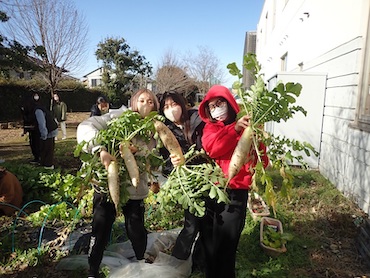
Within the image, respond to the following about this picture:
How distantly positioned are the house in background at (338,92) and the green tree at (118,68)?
19542 mm

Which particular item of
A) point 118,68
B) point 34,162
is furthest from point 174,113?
point 118,68

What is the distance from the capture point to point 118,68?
26.0 metres

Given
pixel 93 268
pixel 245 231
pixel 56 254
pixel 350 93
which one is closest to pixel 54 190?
pixel 56 254

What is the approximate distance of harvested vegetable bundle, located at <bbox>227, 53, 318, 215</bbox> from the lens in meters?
1.68

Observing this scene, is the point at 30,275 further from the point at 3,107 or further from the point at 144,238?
the point at 3,107

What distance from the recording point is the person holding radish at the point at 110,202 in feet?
6.99

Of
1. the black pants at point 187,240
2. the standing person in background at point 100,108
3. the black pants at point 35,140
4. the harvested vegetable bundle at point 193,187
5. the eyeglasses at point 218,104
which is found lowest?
the black pants at point 187,240

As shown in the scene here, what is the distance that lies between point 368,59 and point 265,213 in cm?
286

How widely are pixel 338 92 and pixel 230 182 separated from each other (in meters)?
4.54

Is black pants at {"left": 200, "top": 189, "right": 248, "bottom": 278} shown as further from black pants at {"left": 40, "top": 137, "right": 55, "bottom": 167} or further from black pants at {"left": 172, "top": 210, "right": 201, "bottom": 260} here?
black pants at {"left": 40, "top": 137, "right": 55, "bottom": 167}

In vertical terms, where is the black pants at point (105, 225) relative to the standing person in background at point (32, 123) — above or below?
below

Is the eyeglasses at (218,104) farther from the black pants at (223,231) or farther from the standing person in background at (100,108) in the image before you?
the standing person in background at (100,108)

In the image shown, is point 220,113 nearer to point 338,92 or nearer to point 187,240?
point 187,240

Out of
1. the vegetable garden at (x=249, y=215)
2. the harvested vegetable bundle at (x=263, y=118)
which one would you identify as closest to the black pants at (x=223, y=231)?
the vegetable garden at (x=249, y=215)
